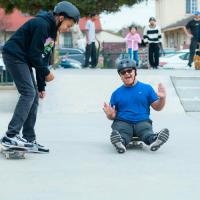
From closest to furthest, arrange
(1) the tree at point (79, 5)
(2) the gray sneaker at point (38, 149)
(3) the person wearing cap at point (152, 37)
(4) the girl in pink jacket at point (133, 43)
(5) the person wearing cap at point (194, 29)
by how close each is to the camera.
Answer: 1. (2) the gray sneaker at point (38, 149)
2. (3) the person wearing cap at point (152, 37)
3. (5) the person wearing cap at point (194, 29)
4. (4) the girl in pink jacket at point (133, 43)
5. (1) the tree at point (79, 5)

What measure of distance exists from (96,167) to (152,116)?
184 inches

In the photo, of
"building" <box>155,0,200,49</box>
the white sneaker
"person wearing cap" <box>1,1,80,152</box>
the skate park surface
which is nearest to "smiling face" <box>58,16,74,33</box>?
"person wearing cap" <box>1,1,80,152</box>

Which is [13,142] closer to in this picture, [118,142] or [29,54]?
[29,54]

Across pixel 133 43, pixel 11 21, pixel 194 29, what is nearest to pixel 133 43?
pixel 133 43

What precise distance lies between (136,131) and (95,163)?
102 cm

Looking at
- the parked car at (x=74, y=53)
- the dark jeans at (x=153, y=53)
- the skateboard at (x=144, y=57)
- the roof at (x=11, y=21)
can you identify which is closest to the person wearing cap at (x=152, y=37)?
the dark jeans at (x=153, y=53)

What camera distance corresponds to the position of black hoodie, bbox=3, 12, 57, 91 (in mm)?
6836

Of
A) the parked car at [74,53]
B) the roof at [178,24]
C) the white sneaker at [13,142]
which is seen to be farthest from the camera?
the roof at [178,24]

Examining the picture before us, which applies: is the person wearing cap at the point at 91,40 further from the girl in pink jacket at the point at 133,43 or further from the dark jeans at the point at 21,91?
the dark jeans at the point at 21,91

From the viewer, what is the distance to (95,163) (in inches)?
271

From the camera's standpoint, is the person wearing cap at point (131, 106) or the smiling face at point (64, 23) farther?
the person wearing cap at point (131, 106)

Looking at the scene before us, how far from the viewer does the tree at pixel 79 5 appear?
77.6ft

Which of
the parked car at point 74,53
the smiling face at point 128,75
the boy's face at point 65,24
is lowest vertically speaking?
the parked car at point 74,53

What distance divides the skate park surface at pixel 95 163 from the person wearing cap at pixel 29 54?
0.46 m
